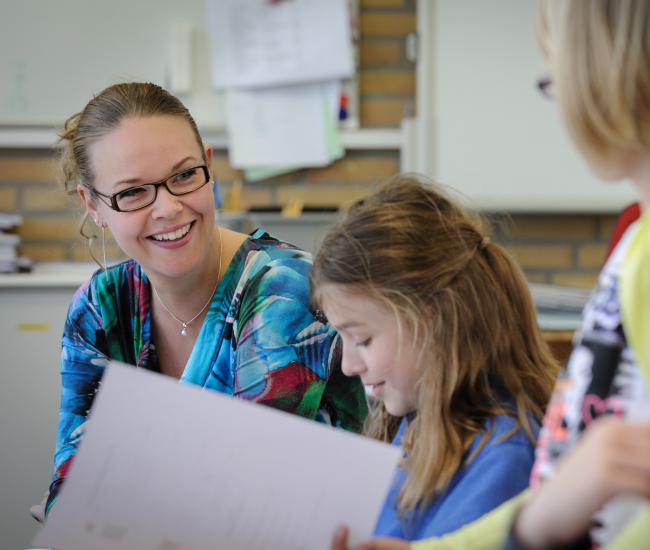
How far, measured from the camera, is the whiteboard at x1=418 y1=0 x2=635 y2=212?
263 centimetres

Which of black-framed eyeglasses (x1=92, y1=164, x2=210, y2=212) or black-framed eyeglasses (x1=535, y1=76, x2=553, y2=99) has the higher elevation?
black-framed eyeglasses (x1=535, y1=76, x2=553, y2=99)

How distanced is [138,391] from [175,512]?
98mm

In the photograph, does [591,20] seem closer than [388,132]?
Yes

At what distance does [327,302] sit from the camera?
1.01 meters

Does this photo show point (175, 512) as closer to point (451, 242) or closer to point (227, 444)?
point (227, 444)

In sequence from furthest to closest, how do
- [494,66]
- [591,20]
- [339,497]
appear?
[494,66]
[339,497]
[591,20]

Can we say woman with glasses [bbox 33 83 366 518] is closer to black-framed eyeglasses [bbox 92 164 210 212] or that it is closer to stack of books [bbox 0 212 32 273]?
black-framed eyeglasses [bbox 92 164 210 212]

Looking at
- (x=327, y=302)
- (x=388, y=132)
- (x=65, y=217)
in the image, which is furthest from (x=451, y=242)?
(x=65, y=217)

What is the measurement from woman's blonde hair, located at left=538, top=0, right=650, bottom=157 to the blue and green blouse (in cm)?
75

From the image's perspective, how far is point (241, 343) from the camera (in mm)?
1271

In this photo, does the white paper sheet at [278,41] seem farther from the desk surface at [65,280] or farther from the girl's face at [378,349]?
the girl's face at [378,349]

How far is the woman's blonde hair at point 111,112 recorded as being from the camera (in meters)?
1.30

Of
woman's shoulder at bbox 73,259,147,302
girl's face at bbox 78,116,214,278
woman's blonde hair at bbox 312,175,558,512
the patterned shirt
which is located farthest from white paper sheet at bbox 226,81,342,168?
the patterned shirt

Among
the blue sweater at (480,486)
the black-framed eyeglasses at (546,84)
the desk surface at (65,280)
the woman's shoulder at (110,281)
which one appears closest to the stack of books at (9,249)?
the desk surface at (65,280)
